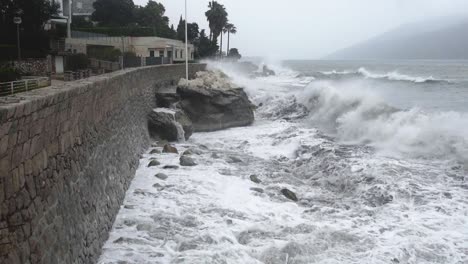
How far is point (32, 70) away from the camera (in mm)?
23250

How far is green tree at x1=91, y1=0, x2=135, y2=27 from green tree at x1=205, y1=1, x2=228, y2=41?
17.0 m

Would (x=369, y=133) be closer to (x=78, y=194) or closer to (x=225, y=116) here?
(x=225, y=116)

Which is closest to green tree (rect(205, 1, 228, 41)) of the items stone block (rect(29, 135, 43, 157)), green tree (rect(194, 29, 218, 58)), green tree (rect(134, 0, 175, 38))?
green tree (rect(194, 29, 218, 58))

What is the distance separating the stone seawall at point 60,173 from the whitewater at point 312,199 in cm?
79

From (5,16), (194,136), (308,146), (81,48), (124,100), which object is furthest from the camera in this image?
(81,48)

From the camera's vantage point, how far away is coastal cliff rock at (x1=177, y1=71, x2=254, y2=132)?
2186 centimetres

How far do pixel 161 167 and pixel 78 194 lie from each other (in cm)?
632

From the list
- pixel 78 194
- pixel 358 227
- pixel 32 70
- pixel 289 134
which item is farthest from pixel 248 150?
pixel 32 70

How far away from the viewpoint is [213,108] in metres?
22.6

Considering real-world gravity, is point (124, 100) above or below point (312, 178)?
above

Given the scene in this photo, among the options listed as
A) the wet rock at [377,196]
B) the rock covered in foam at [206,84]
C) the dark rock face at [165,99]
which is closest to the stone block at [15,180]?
the wet rock at [377,196]

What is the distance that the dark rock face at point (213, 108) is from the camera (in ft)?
71.7

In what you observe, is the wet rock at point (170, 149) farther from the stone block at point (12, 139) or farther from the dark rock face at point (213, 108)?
the stone block at point (12, 139)

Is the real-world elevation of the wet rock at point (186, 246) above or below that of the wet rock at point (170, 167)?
below
